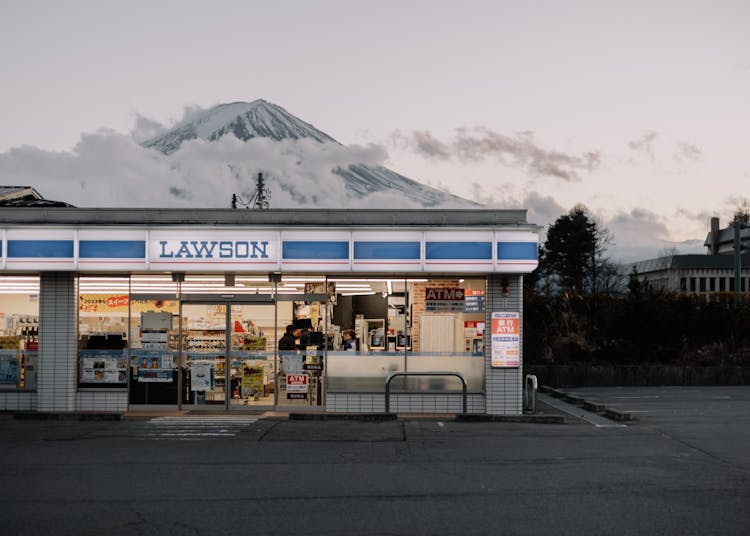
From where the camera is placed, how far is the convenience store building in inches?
719

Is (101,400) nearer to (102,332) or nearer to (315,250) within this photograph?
(102,332)

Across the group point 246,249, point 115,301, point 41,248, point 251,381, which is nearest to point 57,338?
point 115,301

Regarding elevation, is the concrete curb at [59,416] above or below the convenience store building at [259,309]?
below

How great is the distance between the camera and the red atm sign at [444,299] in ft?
62.0

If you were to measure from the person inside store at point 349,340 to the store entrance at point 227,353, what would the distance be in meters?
1.56

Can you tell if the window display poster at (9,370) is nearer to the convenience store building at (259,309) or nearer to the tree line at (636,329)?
the convenience store building at (259,309)

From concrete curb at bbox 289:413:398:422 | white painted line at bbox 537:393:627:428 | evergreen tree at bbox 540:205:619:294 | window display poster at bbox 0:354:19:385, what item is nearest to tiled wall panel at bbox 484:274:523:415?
white painted line at bbox 537:393:627:428

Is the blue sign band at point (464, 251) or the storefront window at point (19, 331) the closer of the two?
the blue sign band at point (464, 251)

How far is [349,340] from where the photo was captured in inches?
749

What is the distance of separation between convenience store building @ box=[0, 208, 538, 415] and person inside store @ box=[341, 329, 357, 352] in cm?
11

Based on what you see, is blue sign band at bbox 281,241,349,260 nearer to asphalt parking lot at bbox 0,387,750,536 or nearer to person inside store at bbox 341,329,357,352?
person inside store at bbox 341,329,357,352

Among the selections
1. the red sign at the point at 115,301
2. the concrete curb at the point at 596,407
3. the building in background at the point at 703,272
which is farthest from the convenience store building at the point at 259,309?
the building in background at the point at 703,272

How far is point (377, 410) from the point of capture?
1894 cm

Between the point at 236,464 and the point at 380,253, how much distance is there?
23.2 feet
